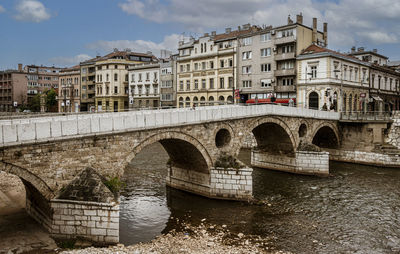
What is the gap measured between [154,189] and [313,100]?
2235 cm

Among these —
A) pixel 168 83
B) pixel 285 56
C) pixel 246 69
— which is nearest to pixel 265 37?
pixel 285 56

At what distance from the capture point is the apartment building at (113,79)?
56719mm

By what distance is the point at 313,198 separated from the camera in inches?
740

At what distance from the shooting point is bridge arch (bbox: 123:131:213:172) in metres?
16.4

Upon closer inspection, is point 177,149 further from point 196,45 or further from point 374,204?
point 196,45

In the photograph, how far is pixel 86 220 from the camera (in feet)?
38.7

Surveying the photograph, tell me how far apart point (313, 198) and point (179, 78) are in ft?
109

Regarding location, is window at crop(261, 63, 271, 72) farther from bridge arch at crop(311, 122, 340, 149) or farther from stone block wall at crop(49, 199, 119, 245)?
stone block wall at crop(49, 199, 119, 245)

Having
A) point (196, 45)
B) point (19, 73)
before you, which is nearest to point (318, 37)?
point (196, 45)

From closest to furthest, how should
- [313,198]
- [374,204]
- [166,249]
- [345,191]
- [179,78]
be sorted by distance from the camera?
[166,249], [374,204], [313,198], [345,191], [179,78]

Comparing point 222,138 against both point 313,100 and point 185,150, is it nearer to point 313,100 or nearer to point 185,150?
point 185,150

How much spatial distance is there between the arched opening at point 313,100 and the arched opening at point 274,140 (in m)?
11.6

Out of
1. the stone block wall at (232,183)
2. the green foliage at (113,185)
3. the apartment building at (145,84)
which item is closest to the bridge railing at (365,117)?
the stone block wall at (232,183)

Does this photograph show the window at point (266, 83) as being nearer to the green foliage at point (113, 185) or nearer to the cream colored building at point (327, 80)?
the cream colored building at point (327, 80)
